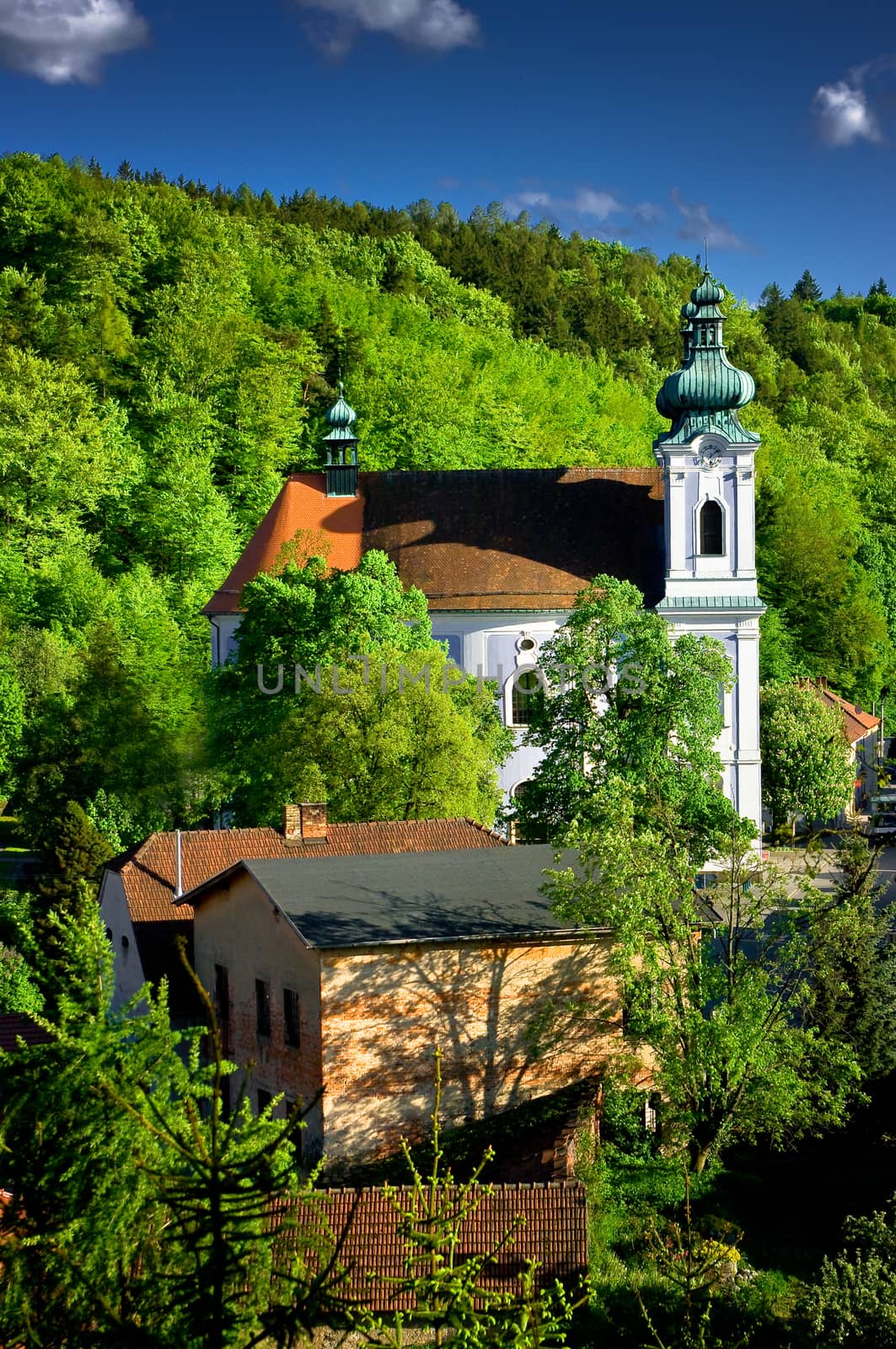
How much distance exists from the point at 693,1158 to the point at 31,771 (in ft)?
81.9

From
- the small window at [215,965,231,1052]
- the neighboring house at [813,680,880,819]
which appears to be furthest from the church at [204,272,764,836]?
the small window at [215,965,231,1052]

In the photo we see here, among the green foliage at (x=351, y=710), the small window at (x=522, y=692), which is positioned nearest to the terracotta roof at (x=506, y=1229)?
the green foliage at (x=351, y=710)

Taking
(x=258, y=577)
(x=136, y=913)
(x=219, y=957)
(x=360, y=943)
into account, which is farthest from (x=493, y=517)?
(x=360, y=943)

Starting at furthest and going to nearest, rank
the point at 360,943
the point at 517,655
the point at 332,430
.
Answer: the point at 332,430, the point at 517,655, the point at 360,943

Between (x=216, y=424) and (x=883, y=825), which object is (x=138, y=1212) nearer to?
(x=883, y=825)

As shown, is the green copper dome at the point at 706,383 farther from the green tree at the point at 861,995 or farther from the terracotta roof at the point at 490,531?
the green tree at the point at 861,995

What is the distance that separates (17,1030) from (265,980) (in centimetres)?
712

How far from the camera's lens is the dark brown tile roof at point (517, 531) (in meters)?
47.8

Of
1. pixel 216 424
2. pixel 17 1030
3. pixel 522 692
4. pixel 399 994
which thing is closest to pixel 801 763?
pixel 522 692

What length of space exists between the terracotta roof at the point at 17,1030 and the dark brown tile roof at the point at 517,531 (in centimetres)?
1957

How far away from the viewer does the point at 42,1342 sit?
966 cm

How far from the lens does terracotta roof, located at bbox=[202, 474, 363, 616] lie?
48.7 meters

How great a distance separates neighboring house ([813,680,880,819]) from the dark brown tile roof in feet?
32.8

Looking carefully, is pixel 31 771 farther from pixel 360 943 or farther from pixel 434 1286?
pixel 434 1286
